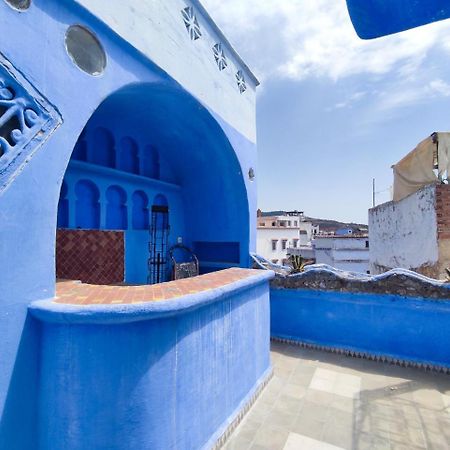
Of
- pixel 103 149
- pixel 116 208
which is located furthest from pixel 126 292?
pixel 103 149

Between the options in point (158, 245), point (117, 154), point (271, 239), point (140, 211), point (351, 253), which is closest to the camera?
point (117, 154)

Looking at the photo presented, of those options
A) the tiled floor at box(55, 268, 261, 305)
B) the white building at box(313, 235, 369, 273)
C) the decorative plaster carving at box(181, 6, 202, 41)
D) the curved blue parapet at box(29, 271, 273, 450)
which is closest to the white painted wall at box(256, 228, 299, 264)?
the white building at box(313, 235, 369, 273)

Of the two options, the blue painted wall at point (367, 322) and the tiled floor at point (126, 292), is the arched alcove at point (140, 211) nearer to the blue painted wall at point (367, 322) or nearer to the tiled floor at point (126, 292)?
the tiled floor at point (126, 292)

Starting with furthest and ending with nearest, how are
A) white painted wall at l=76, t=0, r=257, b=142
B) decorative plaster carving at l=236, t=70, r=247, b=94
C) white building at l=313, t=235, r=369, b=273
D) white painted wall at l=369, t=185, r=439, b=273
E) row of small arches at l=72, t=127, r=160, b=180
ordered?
white building at l=313, t=235, r=369, b=273
decorative plaster carving at l=236, t=70, r=247, b=94
white painted wall at l=369, t=185, r=439, b=273
row of small arches at l=72, t=127, r=160, b=180
white painted wall at l=76, t=0, r=257, b=142

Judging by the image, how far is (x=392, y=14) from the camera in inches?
66.1

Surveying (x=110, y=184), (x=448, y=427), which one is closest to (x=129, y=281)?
(x=110, y=184)

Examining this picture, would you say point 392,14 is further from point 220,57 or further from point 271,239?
point 271,239

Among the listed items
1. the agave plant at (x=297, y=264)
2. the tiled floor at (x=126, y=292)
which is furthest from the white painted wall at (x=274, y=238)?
the tiled floor at (x=126, y=292)

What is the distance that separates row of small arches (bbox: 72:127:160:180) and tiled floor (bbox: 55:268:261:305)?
9.65 feet

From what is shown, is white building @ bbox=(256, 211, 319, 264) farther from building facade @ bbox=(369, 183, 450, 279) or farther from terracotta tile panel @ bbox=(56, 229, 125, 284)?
terracotta tile panel @ bbox=(56, 229, 125, 284)

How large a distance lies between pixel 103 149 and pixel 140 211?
1.57m

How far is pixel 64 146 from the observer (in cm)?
280

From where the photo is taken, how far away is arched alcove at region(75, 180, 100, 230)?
17.1 ft

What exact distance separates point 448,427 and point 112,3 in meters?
6.83
